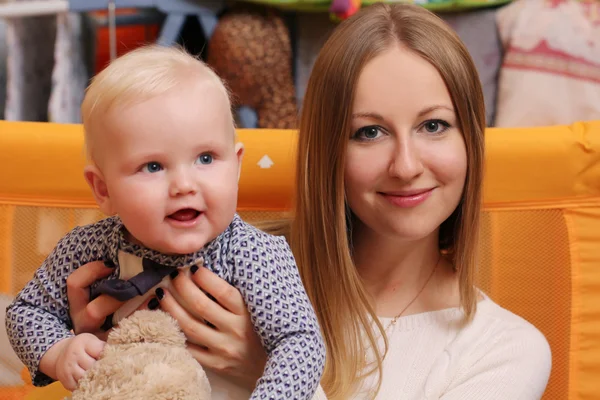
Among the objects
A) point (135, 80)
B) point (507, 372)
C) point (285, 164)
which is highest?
point (135, 80)

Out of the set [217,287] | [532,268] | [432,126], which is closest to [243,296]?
[217,287]

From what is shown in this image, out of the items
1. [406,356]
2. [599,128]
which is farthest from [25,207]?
[599,128]

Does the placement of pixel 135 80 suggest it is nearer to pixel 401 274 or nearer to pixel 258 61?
pixel 401 274

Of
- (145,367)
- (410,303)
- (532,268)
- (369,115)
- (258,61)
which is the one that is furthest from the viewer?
(258,61)

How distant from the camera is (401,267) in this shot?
1304mm

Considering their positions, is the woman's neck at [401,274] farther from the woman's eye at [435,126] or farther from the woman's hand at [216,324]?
the woman's hand at [216,324]

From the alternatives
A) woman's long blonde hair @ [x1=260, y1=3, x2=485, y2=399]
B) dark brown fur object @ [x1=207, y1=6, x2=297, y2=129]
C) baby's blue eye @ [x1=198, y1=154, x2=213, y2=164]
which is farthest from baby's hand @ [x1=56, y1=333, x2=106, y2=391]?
dark brown fur object @ [x1=207, y1=6, x2=297, y2=129]

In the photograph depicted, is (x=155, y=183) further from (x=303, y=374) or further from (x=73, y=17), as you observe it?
(x=73, y=17)

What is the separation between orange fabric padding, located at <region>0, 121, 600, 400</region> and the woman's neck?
0.13 meters

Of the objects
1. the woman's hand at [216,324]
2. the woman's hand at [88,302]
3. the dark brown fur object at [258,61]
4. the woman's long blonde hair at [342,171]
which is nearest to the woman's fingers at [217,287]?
the woman's hand at [216,324]

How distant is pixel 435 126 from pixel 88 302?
0.54m

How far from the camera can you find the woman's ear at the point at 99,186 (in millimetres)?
921

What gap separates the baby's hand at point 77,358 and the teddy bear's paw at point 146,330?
0.9 inches

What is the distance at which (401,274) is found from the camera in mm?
1305
